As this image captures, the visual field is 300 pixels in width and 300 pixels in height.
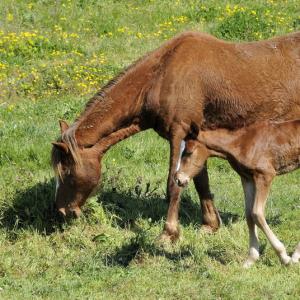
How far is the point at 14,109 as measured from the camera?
42.9 feet

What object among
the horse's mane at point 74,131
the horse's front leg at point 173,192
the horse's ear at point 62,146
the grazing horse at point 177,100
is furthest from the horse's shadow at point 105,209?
the horse's ear at point 62,146

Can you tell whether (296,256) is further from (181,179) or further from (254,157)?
(181,179)

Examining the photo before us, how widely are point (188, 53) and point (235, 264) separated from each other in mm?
2462

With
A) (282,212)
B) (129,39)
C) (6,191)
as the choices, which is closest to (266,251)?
(282,212)

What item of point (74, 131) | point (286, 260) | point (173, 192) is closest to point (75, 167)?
point (74, 131)

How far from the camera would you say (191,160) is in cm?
777

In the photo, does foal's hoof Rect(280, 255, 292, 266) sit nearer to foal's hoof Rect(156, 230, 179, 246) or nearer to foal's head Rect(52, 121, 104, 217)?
foal's hoof Rect(156, 230, 179, 246)

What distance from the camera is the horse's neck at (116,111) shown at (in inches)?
348

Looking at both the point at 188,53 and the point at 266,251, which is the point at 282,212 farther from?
the point at 188,53

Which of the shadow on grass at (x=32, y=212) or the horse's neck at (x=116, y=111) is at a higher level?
the horse's neck at (x=116, y=111)

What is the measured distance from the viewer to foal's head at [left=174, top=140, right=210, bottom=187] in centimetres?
772

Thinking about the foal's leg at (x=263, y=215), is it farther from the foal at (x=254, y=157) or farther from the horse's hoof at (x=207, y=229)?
the horse's hoof at (x=207, y=229)

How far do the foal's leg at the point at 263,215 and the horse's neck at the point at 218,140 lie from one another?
0.44 meters

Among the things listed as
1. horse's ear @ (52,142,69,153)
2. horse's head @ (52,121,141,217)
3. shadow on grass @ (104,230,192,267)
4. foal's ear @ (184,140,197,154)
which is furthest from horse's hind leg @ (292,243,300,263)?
horse's ear @ (52,142,69,153)
